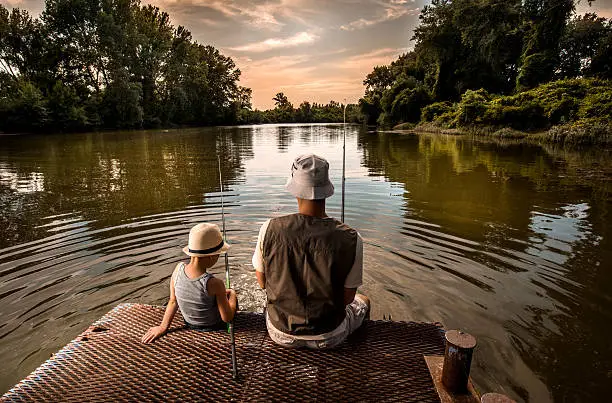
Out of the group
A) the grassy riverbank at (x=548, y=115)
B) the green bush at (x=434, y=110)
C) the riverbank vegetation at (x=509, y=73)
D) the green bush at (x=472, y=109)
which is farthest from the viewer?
the green bush at (x=434, y=110)

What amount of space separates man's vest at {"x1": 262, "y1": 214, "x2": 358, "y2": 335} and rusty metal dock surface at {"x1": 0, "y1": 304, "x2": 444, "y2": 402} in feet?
1.38

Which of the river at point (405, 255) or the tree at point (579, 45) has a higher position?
the tree at point (579, 45)

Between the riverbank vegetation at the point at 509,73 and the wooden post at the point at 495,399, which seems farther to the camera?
the riverbank vegetation at the point at 509,73

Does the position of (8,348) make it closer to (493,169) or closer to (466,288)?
(466,288)

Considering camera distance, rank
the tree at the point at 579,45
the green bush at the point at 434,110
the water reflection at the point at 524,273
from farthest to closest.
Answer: the green bush at the point at 434,110 < the tree at the point at 579,45 < the water reflection at the point at 524,273

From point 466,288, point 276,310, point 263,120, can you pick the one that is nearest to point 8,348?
point 276,310

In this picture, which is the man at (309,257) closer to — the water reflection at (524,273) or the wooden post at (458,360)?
the wooden post at (458,360)

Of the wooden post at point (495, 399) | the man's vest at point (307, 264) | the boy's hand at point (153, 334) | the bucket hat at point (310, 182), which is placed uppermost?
the bucket hat at point (310, 182)

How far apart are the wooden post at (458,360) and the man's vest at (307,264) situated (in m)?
0.74

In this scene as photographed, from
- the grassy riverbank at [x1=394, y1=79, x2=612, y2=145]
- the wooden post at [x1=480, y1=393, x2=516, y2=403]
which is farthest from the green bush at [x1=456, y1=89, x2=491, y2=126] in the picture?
the wooden post at [x1=480, y1=393, x2=516, y2=403]

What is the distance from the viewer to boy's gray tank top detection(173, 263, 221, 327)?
281cm

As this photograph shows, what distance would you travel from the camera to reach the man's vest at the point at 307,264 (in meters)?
2.19

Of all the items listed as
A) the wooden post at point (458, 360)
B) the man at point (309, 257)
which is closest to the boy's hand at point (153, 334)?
the man at point (309, 257)

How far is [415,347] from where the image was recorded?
2875mm
